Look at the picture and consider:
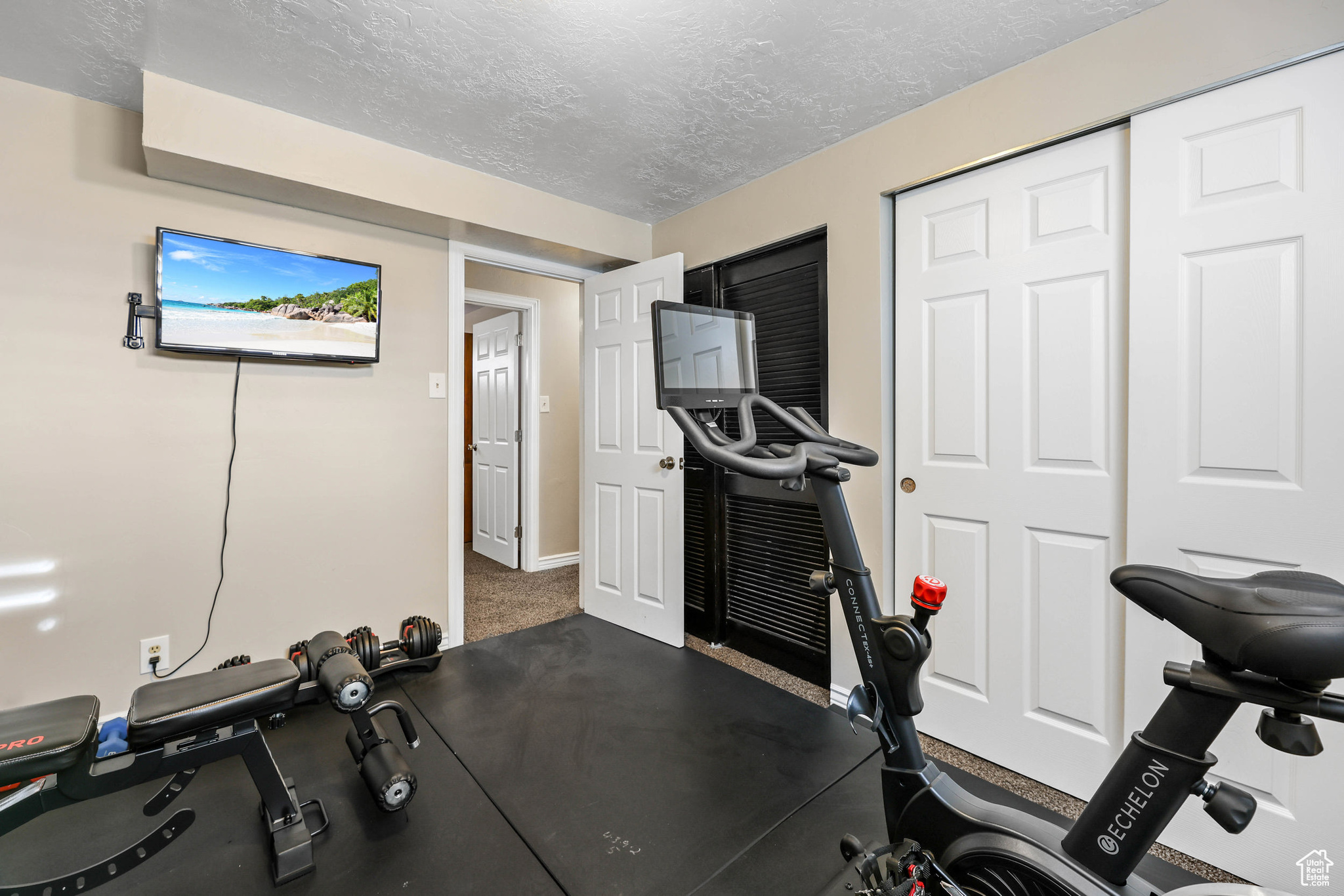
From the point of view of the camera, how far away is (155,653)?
2092mm

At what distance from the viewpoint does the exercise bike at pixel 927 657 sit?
2.49ft

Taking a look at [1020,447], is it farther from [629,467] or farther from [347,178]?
[347,178]

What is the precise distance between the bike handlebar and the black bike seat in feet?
1.78

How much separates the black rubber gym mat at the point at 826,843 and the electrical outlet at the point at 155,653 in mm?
2229

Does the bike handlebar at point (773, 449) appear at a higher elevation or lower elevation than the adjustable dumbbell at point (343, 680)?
higher

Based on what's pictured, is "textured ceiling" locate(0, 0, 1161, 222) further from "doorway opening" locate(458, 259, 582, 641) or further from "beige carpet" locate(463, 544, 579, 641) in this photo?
"beige carpet" locate(463, 544, 579, 641)

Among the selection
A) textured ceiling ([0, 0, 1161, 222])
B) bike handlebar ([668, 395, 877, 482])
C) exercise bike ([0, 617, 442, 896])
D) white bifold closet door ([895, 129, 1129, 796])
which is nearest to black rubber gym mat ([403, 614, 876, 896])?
exercise bike ([0, 617, 442, 896])

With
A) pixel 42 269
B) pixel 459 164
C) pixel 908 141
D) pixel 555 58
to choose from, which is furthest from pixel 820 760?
pixel 42 269

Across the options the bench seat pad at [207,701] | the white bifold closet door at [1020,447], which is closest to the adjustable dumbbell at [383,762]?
the bench seat pad at [207,701]

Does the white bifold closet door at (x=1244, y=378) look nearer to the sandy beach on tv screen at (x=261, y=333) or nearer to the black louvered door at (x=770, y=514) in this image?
the black louvered door at (x=770, y=514)

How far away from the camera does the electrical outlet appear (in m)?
2.08

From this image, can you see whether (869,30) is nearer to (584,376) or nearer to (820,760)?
(584,376)

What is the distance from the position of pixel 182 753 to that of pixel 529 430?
10.1 feet

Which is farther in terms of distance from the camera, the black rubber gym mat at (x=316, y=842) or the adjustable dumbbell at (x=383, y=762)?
the adjustable dumbbell at (x=383, y=762)
